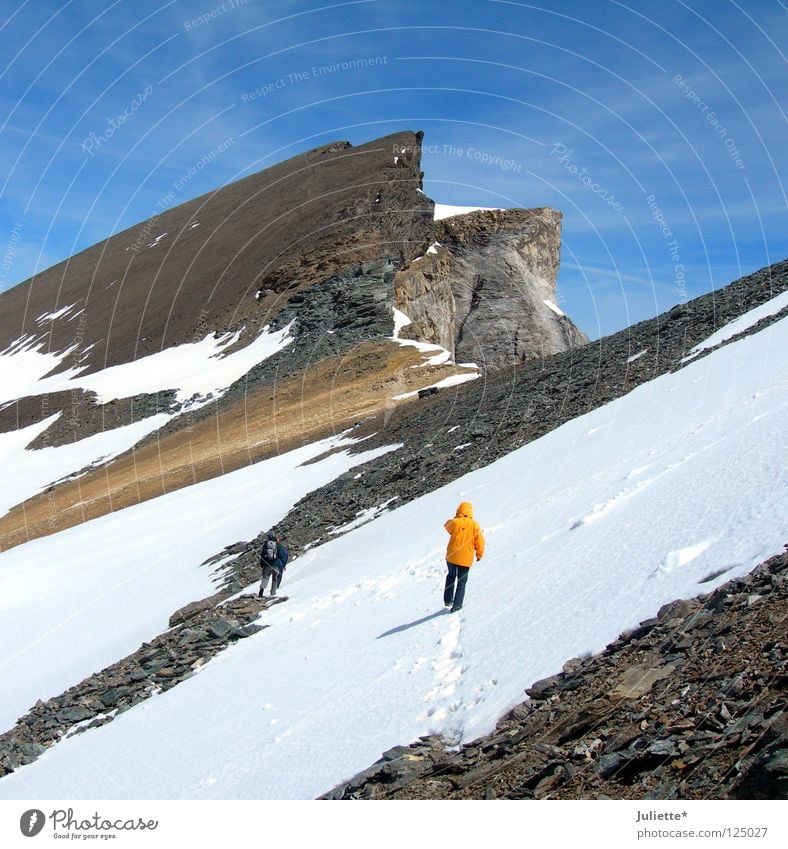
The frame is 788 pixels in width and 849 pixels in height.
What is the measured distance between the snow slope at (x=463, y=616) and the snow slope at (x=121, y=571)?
599cm

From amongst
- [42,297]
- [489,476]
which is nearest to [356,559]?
[489,476]

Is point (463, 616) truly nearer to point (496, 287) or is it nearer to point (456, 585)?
point (456, 585)

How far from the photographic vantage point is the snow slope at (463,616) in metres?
9.13

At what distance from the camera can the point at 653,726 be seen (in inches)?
270

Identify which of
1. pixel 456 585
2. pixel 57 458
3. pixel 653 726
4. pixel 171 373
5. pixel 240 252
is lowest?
pixel 653 726

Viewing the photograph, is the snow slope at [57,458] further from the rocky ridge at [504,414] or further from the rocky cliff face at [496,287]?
the rocky ridge at [504,414]

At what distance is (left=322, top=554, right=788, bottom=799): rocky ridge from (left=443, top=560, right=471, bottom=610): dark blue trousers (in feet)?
11.4

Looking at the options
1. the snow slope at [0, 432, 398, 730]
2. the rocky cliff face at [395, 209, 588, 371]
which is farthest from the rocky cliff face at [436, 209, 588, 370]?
the snow slope at [0, 432, 398, 730]

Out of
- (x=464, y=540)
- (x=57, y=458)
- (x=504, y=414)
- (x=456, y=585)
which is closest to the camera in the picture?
(x=456, y=585)

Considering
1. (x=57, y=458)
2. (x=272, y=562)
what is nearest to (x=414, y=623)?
(x=272, y=562)

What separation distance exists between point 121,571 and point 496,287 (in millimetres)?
55223

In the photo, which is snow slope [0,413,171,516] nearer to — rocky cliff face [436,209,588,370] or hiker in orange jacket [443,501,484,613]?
rocky cliff face [436,209,588,370]

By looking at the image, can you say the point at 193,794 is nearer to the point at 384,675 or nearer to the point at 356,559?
the point at 384,675

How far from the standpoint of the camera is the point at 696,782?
602 cm
